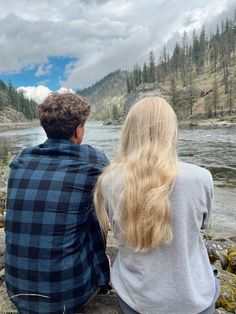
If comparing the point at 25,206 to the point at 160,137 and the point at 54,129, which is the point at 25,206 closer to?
the point at 54,129

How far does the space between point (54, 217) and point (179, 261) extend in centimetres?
105

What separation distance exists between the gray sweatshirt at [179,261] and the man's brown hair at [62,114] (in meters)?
0.66

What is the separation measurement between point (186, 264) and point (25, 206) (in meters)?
1.37

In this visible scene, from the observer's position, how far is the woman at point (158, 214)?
8.22 feet

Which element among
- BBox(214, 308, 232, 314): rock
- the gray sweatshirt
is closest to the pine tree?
BBox(214, 308, 232, 314): rock

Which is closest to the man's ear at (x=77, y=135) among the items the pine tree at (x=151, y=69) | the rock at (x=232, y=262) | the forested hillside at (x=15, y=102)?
the rock at (x=232, y=262)

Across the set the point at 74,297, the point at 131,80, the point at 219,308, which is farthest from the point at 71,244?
the point at 131,80

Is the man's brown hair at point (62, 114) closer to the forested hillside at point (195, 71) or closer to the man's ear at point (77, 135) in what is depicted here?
the man's ear at point (77, 135)

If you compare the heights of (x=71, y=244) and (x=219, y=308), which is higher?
(x=71, y=244)

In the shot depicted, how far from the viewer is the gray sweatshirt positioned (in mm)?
2557

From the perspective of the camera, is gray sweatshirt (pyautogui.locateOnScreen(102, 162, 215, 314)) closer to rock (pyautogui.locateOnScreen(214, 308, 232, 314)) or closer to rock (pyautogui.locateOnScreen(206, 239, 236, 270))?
rock (pyautogui.locateOnScreen(214, 308, 232, 314))

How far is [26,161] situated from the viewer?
3162 millimetres

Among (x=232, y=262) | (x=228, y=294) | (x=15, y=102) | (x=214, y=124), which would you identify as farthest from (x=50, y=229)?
(x=15, y=102)

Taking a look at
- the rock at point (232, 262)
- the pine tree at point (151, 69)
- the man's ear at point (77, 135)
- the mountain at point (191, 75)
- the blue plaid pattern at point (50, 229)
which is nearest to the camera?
the blue plaid pattern at point (50, 229)
